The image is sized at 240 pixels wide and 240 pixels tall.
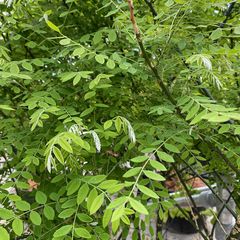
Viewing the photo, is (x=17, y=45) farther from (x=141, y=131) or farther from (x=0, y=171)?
(x=141, y=131)

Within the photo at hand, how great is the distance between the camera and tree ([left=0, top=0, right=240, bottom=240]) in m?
0.79

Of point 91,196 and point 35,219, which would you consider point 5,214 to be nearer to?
point 35,219

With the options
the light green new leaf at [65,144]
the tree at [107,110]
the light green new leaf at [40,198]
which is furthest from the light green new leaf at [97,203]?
the light green new leaf at [40,198]

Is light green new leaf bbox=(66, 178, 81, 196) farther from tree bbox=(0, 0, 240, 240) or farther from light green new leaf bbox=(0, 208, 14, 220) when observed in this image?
light green new leaf bbox=(0, 208, 14, 220)

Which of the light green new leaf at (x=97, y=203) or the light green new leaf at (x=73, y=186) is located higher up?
the light green new leaf at (x=97, y=203)

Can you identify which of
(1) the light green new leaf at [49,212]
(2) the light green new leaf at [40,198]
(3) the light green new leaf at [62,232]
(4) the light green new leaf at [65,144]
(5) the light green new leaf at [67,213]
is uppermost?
(4) the light green new leaf at [65,144]

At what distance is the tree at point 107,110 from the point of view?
0.79 m

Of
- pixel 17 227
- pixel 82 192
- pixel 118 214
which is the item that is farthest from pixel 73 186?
pixel 118 214

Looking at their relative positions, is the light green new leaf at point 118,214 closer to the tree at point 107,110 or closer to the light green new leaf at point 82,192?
the tree at point 107,110

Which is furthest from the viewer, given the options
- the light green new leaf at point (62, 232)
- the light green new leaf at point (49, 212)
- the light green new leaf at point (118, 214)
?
the light green new leaf at point (49, 212)

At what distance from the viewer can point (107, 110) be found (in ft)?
3.51

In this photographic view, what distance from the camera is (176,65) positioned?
1057 mm

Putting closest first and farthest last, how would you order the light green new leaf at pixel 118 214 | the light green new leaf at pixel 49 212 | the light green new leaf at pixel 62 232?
the light green new leaf at pixel 118 214, the light green new leaf at pixel 62 232, the light green new leaf at pixel 49 212

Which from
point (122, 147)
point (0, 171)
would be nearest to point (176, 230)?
point (0, 171)
